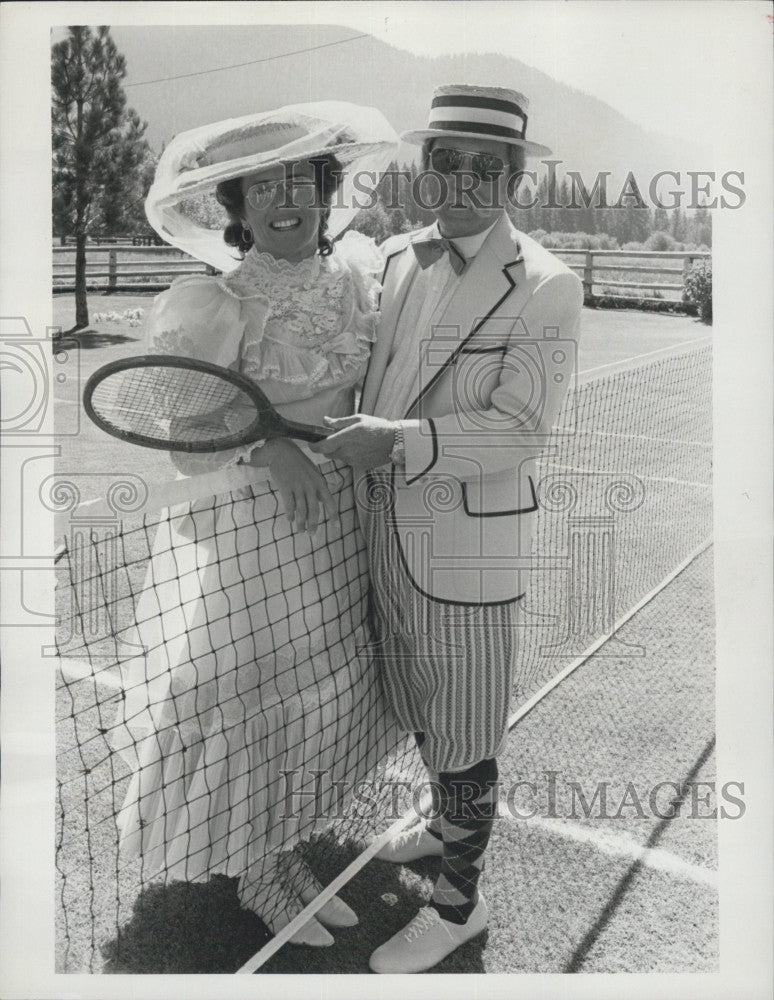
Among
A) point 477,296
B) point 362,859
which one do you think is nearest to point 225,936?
point 362,859

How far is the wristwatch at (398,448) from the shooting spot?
210 cm

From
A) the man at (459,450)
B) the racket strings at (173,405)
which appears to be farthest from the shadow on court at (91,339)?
the man at (459,450)

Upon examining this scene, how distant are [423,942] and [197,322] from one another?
4.91 ft

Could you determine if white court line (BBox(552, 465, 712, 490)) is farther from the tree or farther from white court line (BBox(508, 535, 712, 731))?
the tree

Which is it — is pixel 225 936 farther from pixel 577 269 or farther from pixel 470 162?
pixel 577 269

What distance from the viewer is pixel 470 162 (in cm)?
211

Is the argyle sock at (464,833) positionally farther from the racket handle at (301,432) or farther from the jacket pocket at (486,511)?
the racket handle at (301,432)

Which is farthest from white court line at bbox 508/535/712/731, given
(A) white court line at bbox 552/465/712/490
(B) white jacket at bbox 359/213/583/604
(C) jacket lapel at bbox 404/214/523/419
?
(C) jacket lapel at bbox 404/214/523/419

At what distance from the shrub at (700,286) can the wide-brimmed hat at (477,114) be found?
2.24ft

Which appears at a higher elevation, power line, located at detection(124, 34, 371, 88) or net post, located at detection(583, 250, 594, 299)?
power line, located at detection(124, 34, 371, 88)

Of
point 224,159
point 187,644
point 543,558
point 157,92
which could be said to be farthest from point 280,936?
point 157,92

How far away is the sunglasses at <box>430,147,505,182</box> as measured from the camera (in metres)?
2.11

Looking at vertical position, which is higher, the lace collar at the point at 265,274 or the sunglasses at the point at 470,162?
the sunglasses at the point at 470,162

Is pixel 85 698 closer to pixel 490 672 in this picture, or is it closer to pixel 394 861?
pixel 394 861
